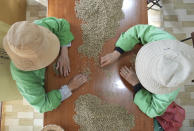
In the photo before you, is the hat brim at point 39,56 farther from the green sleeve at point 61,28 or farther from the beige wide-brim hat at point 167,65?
the beige wide-brim hat at point 167,65

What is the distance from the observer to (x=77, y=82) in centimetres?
109

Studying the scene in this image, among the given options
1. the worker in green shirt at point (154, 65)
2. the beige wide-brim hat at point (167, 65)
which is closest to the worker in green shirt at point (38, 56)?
the worker in green shirt at point (154, 65)

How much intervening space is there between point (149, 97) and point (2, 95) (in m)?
0.92

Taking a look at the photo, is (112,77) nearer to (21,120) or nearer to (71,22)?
(71,22)

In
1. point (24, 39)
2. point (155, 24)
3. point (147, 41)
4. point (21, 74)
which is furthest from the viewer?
point (155, 24)

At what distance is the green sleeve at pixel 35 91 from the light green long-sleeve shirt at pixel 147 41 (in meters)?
0.46

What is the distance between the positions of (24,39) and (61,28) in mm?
399

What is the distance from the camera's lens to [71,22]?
1158mm

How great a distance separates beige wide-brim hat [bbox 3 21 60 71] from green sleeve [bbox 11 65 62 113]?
134 millimetres

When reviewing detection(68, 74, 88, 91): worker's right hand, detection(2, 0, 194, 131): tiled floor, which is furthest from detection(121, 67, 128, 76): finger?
detection(2, 0, 194, 131): tiled floor

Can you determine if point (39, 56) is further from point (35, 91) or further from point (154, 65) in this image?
point (154, 65)

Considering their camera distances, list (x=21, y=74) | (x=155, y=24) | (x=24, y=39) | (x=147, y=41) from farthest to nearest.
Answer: (x=155, y=24), (x=147, y=41), (x=21, y=74), (x=24, y=39)

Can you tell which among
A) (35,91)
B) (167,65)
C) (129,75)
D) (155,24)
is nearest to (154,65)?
(167,65)

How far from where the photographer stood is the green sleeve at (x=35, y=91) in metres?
0.97
